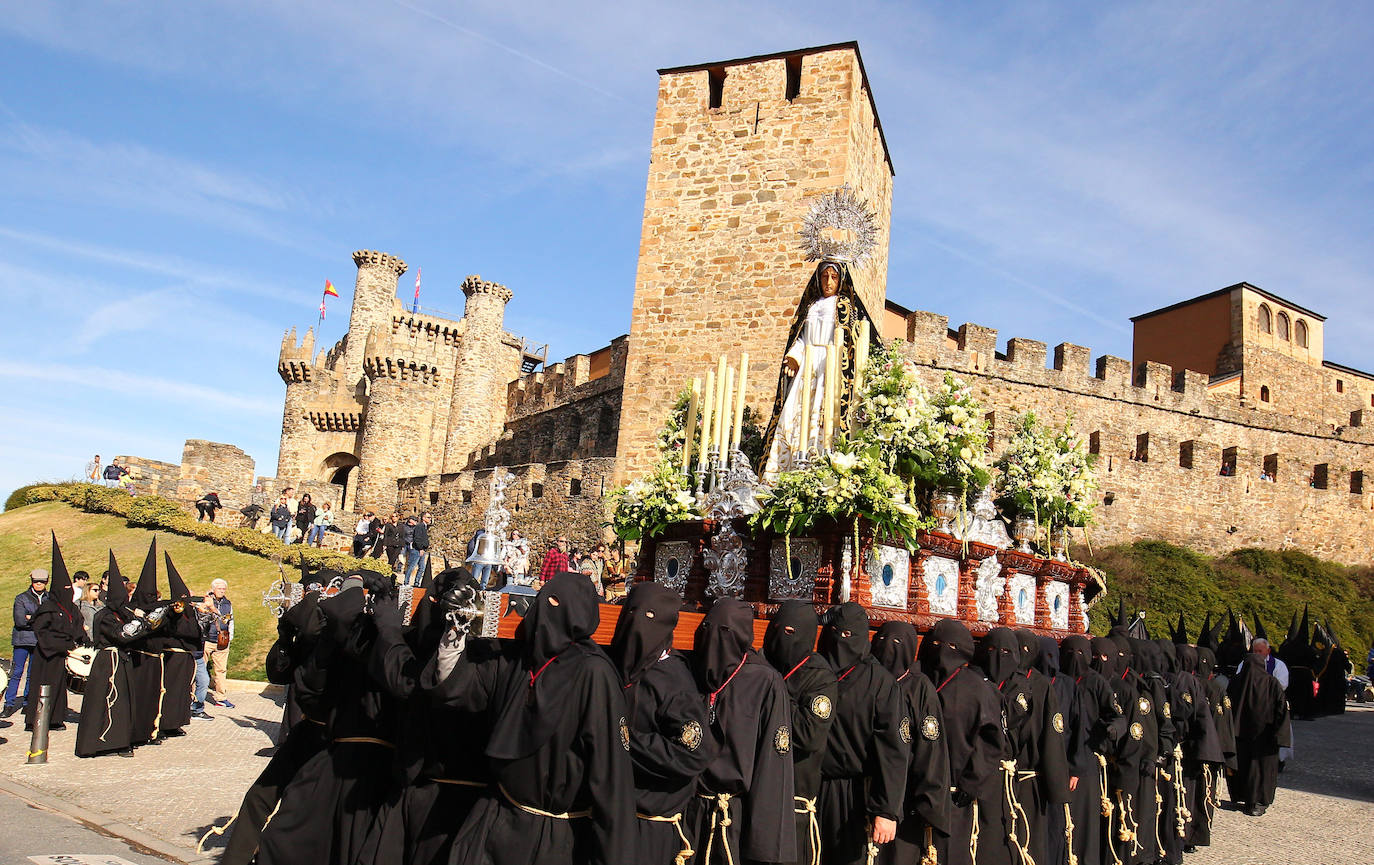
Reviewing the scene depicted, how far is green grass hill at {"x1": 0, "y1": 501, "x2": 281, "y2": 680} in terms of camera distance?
656 inches

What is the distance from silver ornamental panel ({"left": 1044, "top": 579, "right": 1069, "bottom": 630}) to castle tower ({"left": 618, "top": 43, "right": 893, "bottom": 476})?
5.52 meters

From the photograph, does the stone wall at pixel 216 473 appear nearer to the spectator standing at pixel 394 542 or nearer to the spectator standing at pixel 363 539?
the spectator standing at pixel 363 539

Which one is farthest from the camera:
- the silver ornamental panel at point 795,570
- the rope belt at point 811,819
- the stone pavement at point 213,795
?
the stone pavement at point 213,795

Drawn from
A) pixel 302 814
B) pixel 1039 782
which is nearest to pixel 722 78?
pixel 1039 782

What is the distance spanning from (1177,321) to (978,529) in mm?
43102

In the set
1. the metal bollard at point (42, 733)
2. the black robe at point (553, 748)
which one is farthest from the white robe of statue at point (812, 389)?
the metal bollard at point (42, 733)

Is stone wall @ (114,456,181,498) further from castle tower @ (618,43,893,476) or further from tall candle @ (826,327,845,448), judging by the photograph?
tall candle @ (826,327,845,448)

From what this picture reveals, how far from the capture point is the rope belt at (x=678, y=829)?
13.7ft

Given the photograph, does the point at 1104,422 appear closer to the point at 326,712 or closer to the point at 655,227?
the point at 655,227

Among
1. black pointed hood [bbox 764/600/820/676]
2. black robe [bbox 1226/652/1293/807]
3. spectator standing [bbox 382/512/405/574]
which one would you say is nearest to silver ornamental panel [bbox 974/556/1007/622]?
black pointed hood [bbox 764/600/820/676]

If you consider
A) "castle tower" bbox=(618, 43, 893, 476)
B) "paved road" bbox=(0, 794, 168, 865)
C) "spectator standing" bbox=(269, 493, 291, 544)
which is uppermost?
"castle tower" bbox=(618, 43, 893, 476)

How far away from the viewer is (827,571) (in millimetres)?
6316

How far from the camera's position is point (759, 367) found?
13.7 m

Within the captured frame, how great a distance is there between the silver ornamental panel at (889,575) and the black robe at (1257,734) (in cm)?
583
